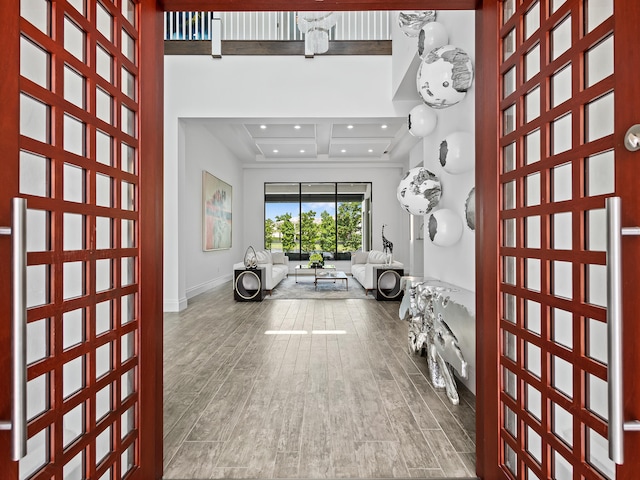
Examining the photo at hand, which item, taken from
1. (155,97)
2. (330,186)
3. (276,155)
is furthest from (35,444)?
(330,186)

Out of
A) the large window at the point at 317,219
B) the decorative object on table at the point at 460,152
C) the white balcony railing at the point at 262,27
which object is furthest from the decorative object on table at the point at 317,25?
the large window at the point at 317,219

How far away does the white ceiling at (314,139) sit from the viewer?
6.49 meters

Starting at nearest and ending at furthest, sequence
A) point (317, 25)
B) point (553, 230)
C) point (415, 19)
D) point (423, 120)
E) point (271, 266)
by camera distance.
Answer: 1. point (553, 230)
2. point (415, 19)
3. point (423, 120)
4. point (317, 25)
5. point (271, 266)

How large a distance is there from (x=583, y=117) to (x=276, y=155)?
31.8 ft

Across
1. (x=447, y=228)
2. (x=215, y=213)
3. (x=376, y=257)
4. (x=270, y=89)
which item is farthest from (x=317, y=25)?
(x=376, y=257)

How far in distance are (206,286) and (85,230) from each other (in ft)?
22.6

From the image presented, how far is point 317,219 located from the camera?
1165 cm

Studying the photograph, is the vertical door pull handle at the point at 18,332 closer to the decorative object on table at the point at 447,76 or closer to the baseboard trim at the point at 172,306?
the decorative object on table at the point at 447,76

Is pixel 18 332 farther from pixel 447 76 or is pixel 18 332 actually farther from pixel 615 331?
pixel 447 76

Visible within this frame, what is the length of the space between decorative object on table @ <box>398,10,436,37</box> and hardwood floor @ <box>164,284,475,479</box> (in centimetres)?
303

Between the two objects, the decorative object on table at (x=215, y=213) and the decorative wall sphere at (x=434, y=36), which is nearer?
the decorative wall sphere at (x=434, y=36)

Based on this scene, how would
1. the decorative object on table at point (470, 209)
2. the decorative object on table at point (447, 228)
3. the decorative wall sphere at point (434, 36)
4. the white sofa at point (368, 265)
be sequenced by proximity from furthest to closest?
the white sofa at point (368, 265)
the decorative wall sphere at point (434, 36)
the decorative object on table at point (447, 228)
the decorative object on table at point (470, 209)

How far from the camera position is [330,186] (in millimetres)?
11445

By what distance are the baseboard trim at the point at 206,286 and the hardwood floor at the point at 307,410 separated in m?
2.55
